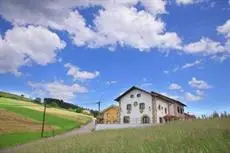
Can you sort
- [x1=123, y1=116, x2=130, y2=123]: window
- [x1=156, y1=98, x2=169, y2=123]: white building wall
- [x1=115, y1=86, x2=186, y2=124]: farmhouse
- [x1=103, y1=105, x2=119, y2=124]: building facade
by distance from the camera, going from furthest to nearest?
[x1=103, y1=105, x2=119, y2=124]: building facade, [x1=123, y1=116, x2=130, y2=123]: window, [x1=156, y1=98, x2=169, y2=123]: white building wall, [x1=115, y1=86, x2=186, y2=124]: farmhouse

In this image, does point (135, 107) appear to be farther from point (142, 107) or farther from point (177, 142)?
point (177, 142)

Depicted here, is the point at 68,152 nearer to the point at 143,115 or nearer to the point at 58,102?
the point at 143,115

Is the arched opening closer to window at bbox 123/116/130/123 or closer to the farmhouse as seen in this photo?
the farmhouse

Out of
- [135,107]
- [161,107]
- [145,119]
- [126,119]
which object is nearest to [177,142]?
[145,119]

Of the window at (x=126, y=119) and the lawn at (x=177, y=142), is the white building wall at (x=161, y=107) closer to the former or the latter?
the window at (x=126, y=119)

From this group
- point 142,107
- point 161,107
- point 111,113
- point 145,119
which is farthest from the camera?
point 111,113

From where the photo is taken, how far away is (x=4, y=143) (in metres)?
35.0

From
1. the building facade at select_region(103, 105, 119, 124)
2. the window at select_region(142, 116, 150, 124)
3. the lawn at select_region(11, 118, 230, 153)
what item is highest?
the building facade at select_region(103, 105, 119, 124)

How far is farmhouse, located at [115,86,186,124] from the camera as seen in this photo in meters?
58.7

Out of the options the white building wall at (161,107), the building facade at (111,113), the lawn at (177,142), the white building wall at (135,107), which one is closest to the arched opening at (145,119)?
the white building wall at (135,107)

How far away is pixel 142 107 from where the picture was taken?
2349 inches

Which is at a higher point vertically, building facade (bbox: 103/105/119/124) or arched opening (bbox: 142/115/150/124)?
building facade (bbox: 103/105/119/124)

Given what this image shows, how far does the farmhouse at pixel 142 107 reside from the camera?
58.7 m

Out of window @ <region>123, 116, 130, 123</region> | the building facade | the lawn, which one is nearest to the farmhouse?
window @ <region>123, 116, 130, 123</region>
